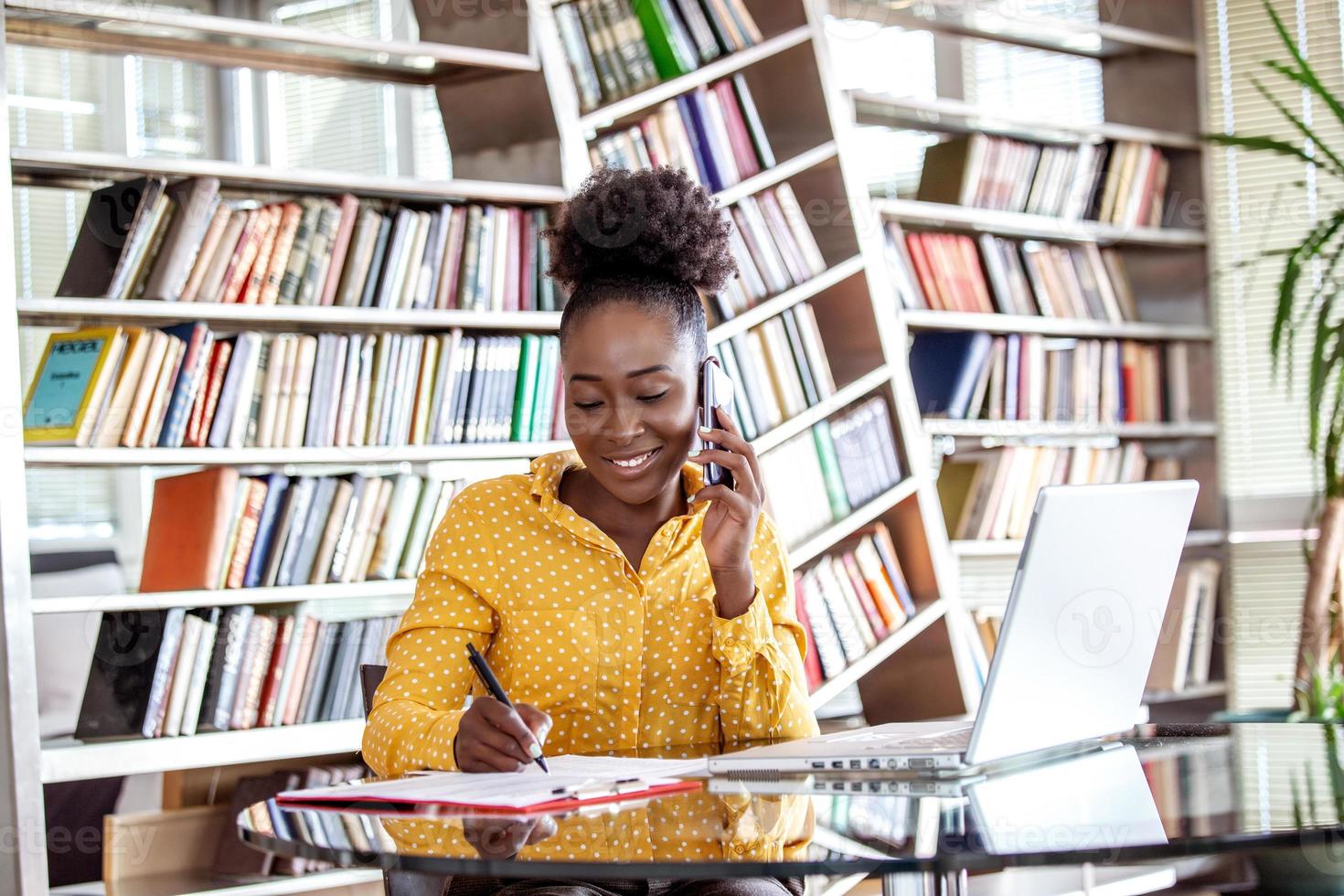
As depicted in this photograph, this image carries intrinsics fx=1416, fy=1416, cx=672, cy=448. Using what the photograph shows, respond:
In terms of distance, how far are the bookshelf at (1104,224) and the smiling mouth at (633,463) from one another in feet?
5.92

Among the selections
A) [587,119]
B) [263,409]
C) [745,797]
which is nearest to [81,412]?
[263,409]

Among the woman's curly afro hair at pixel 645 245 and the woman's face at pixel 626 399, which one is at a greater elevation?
the woman's curly afro hair at pixel 645 245

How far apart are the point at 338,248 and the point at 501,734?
1.74m

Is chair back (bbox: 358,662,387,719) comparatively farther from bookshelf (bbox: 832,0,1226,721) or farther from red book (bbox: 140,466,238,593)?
bookshelf (bbox: 832,0,1226,721)

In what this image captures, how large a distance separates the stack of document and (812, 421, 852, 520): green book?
6.11 ft

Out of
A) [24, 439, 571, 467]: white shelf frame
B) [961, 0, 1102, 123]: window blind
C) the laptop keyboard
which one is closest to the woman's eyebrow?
the laptop keyboard

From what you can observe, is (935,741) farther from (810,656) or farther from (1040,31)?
(1040,31)

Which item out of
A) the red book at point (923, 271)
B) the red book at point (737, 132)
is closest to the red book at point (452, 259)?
the red book at point (737, 132)

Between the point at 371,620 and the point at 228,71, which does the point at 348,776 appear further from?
the point at 228,71

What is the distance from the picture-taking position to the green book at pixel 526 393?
290cm

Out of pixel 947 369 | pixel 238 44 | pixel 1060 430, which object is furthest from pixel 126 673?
pixel 1060 430

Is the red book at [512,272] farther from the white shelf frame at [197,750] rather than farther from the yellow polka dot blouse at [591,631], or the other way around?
the yellow polka dot blouse at [591,631]

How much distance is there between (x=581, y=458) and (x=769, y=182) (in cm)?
159

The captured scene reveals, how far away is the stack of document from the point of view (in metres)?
1.09
